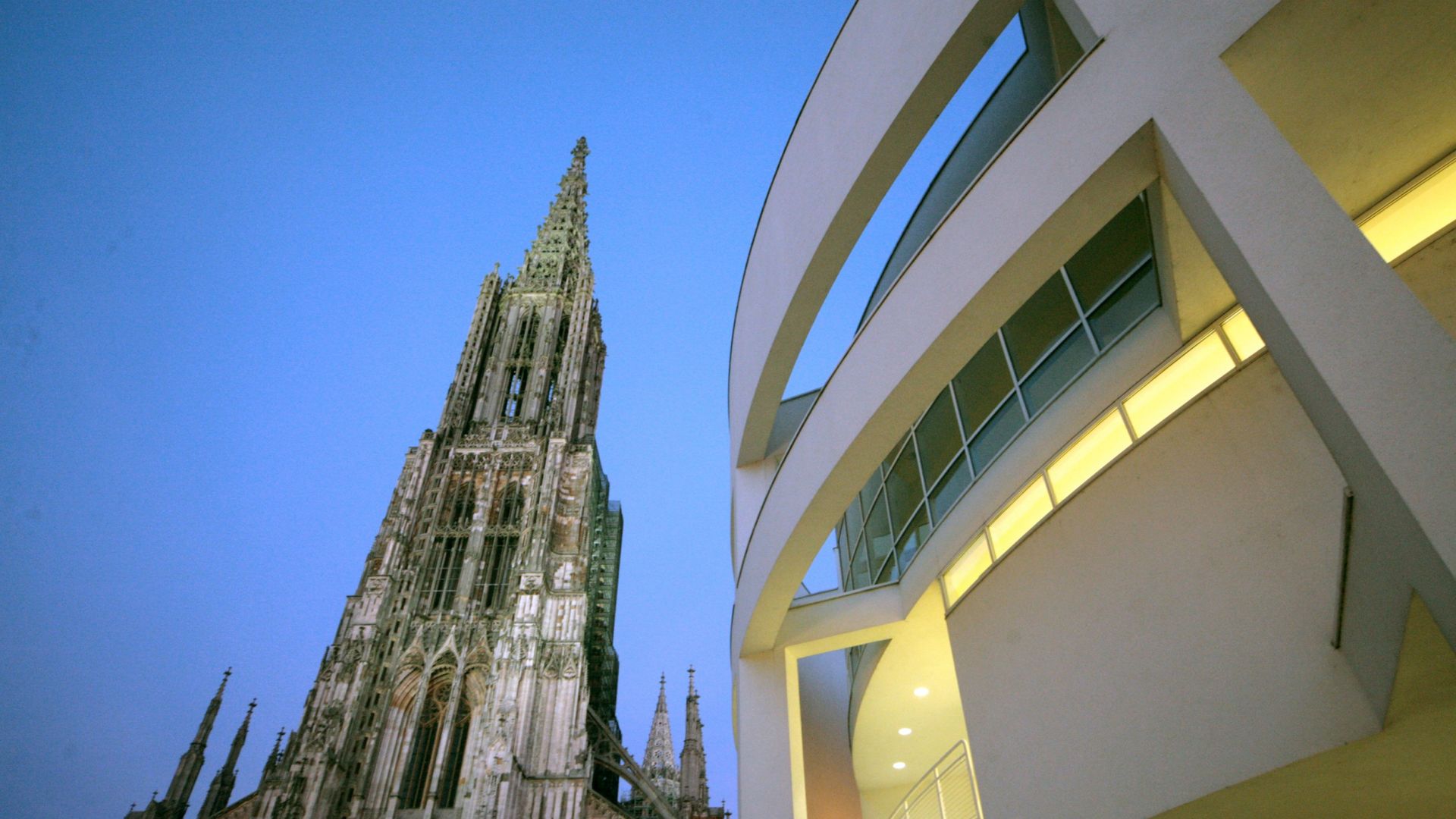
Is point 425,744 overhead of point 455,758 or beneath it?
overhead

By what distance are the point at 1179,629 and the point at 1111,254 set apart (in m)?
3.18

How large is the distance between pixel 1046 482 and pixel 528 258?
45889 mm

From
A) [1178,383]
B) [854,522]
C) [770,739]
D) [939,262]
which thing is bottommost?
[770,739]

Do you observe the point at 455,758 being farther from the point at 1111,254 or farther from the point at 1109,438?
the point at 1111,254

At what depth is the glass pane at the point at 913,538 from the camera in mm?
9378

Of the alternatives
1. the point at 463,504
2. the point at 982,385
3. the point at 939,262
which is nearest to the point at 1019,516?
the point at 982,385

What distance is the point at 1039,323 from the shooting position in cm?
809

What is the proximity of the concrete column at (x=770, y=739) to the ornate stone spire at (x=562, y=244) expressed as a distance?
40749 mm

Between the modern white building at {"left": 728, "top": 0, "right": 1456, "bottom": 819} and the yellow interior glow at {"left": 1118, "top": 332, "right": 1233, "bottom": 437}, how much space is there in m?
0.02

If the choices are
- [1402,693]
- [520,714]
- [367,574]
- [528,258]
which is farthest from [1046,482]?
[528,258]

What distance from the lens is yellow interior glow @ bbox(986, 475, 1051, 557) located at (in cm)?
768

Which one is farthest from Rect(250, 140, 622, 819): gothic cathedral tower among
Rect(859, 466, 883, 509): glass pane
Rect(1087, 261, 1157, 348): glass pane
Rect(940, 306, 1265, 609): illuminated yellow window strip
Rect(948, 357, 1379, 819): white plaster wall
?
Rect(1087, 261, 1157, 348): glass pane

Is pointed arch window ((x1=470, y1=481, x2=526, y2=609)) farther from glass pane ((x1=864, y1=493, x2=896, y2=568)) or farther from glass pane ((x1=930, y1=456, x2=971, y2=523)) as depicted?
glass pane ((x1=930, y1=456, x2=971, y2=523))

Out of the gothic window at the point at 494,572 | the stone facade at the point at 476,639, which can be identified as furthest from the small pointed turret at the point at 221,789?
the gothic window at the point at 494,572
